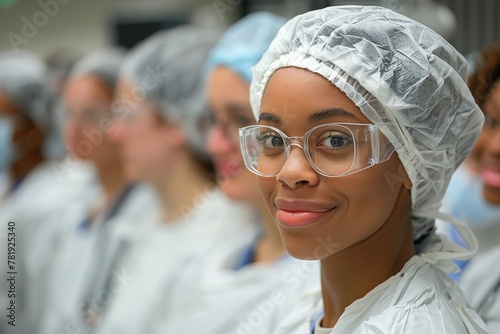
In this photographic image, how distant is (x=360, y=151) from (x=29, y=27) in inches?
173

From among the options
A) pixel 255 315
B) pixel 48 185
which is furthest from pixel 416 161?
pixel 48 185

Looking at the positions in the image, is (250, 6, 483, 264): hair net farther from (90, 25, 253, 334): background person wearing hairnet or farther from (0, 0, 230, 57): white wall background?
(0, 0, 230, 57): white wall background

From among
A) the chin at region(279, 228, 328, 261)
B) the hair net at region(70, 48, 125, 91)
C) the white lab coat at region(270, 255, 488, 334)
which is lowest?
the hair net at region(70, 48, 125, 91)

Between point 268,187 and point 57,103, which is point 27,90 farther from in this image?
point 268,187

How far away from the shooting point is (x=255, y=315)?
1995 millimetres

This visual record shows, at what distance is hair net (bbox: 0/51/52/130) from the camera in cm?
370

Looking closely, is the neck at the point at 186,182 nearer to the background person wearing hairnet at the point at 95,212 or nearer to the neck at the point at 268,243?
the background person wearing hairnet at the point at 95,212

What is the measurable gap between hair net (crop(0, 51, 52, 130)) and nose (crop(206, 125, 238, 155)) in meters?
1.73

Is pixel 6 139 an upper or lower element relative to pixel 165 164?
lower

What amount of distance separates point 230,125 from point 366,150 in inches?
41.3

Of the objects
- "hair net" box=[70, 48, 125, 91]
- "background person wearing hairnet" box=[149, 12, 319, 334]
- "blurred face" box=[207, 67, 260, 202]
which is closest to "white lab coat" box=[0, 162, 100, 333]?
"hair net" box=[70, 48, 125, 91]

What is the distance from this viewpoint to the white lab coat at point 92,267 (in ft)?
9.86

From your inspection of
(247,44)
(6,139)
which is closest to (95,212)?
(6,139)

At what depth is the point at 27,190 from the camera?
397cm
